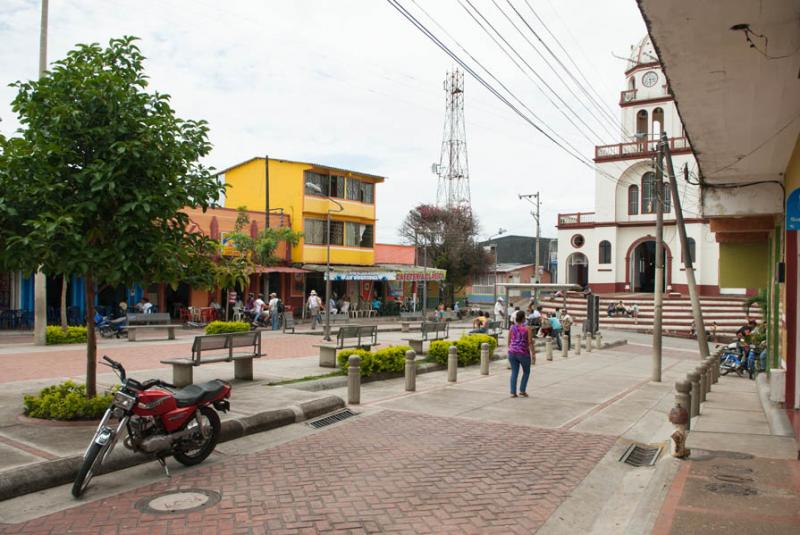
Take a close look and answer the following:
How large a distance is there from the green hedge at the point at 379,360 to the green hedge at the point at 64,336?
9504 mm

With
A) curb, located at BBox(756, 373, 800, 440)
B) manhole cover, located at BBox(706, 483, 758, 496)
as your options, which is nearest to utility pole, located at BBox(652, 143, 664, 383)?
curb, located at BBox(756, 373, 800, 440)

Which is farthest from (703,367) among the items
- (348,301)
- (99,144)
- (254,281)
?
(348,301)

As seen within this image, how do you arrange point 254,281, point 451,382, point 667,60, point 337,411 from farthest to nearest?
point 254,281 → point 451,382 → point 337,411 → point 667,60

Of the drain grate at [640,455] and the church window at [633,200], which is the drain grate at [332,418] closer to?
the drain grate at [640,455]

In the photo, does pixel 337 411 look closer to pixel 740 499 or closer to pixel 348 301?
pixel 740 499

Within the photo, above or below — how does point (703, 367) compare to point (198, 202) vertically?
below

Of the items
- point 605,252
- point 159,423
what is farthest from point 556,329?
point 605,252

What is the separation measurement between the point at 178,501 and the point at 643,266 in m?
48.6

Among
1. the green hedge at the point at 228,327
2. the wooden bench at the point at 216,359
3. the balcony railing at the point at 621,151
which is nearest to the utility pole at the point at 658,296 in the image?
the wooden bench at the point at 216,359

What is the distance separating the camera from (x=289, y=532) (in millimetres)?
5082

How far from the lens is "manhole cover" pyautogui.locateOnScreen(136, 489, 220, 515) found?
552cm

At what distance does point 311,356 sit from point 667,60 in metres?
13.0

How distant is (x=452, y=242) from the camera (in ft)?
167

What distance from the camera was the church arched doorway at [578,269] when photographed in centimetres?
5053
